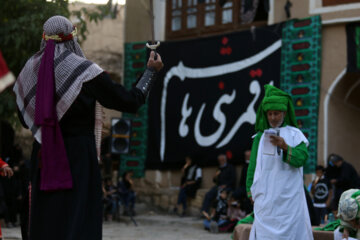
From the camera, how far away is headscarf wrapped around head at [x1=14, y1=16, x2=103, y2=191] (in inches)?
144

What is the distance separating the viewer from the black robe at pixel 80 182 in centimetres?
365

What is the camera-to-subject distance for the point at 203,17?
15.6 meters

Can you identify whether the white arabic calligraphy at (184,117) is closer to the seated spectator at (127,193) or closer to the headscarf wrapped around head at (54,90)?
the seated spectator at (127,193)

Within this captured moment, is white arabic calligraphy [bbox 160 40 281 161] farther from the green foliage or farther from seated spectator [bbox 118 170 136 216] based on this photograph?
the green foliage

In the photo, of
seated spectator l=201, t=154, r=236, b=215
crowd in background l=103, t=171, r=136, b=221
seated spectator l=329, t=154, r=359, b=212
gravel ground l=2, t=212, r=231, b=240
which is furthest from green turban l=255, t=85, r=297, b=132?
crowd in background l=103, t=171, r=136, b=221

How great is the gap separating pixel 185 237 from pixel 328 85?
13.2 ft

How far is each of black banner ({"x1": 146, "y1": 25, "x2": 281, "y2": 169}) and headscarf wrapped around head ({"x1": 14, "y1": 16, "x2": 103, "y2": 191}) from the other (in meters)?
10.2

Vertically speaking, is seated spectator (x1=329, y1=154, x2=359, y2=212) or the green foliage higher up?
the green foliage

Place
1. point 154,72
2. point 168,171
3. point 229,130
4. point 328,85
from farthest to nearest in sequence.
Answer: point 168,171 → point 229,130 → point 328,85 → point 154,72

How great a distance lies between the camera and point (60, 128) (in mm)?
3727

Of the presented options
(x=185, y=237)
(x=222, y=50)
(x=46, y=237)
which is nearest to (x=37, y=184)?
(x=46, y=237)

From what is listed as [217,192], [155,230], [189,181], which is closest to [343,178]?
[217,192]

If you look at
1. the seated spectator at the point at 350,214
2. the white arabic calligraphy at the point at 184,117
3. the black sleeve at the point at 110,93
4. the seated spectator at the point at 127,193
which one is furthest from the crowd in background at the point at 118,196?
the black sleeve at the point at 110,93

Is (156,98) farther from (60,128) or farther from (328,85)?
(60,128)
